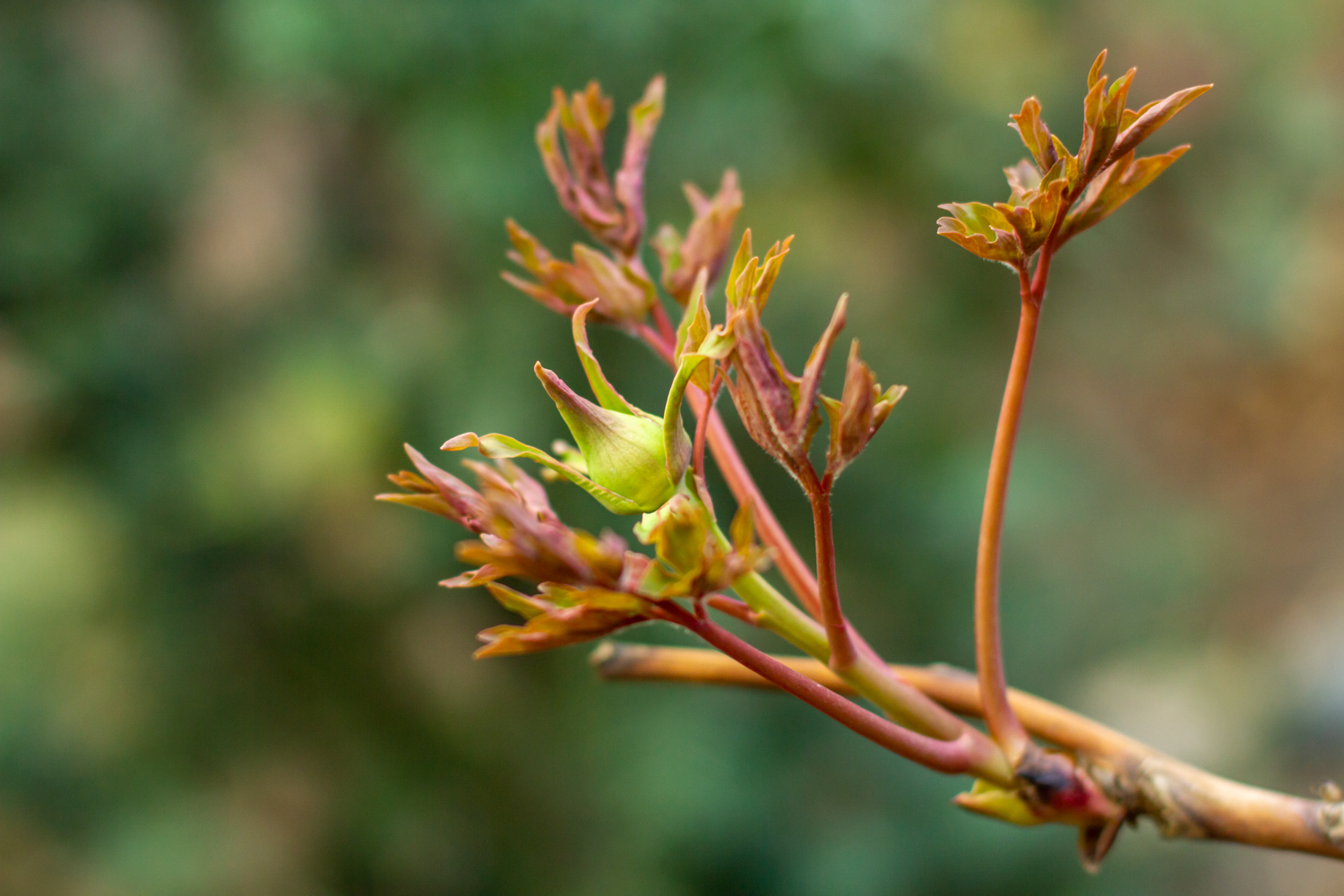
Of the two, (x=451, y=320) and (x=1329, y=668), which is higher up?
(x=451, y=320)

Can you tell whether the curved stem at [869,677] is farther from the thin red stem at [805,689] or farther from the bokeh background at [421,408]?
the bokeh background at [421,408]

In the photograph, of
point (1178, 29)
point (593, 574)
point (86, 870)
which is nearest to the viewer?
point (593, 574)

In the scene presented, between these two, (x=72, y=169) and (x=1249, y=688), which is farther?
(x=1249, y=688)

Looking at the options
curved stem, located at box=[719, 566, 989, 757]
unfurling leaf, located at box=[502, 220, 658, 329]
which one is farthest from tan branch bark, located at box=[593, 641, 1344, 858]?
unfurling leaf, located at box=[502, 220, 658, 329]

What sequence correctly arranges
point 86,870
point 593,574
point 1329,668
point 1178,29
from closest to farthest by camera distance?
point 593,574, point 86,870, point 1178,29, point 1329,668

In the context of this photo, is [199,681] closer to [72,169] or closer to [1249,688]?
[72,169]

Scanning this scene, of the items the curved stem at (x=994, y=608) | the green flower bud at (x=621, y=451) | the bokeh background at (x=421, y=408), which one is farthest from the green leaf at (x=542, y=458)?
the bokeh background at (x=421, y=408)

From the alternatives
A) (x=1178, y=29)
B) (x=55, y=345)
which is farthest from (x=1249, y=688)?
(x=55, y=345)
